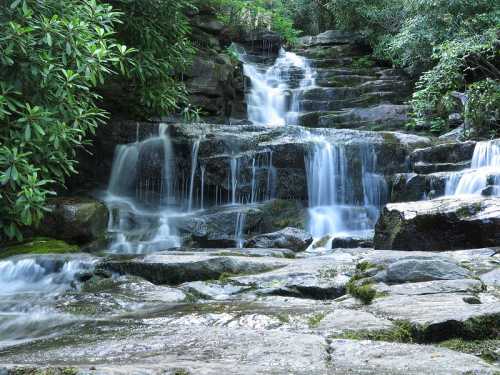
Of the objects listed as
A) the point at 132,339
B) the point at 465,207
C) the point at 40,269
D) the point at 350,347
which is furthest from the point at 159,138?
the point at 350,347

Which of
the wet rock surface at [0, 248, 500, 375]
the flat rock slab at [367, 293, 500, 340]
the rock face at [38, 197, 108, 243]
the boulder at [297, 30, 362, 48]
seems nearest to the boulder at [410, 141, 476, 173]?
the wet rock surface at [0, 248, 500, 375]

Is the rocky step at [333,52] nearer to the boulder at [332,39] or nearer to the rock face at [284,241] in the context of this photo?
the boulder at [332,39]

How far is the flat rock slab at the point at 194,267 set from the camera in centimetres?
573

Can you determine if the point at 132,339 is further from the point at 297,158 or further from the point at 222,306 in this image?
the point at 297,158

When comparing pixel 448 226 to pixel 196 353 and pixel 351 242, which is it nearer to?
pixel 351 242

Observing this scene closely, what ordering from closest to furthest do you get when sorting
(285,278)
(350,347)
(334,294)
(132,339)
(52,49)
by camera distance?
(350,347), (132,339), (334,294), (285,278), (52,49)

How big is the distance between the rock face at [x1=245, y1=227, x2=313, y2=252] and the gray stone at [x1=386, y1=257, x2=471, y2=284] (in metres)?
4.32

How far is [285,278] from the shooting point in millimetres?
5070

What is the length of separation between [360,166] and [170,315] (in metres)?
7.81

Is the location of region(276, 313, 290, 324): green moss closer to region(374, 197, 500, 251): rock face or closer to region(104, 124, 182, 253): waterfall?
region(374, 197, 500, 251): rock face

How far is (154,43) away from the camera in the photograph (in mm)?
10672

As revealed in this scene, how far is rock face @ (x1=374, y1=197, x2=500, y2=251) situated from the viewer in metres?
6.19

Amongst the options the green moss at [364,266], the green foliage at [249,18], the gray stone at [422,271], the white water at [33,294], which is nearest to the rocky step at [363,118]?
the green foliage at [249,18]

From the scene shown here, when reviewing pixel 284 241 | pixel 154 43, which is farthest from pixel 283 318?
pixel 154 43
